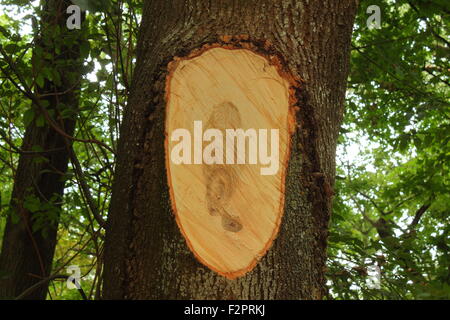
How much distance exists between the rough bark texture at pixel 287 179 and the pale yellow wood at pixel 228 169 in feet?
0.11

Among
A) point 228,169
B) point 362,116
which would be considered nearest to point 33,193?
point 228,169

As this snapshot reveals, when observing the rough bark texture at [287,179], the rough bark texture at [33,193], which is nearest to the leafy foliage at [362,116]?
the rough bark texture at [33,193]

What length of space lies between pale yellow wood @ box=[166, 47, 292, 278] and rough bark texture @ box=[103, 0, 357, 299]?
0.11 feet

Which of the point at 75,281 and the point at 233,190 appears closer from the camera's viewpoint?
the point at 233,190

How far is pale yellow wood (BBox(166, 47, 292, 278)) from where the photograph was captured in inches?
69.4

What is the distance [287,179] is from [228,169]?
0.21 metres

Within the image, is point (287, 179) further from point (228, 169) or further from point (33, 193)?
point (33, 193)

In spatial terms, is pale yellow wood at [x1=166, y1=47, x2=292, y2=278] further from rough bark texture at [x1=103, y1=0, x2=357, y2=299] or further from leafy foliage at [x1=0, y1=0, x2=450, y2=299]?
leafy foliage at [x1=0, y1=0, x2=450, y2=299]

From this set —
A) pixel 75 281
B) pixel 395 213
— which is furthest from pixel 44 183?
pixel 395 213

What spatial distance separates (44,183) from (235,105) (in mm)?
3077

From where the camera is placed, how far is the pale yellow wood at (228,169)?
1.76 metres

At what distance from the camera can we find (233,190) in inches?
70.6

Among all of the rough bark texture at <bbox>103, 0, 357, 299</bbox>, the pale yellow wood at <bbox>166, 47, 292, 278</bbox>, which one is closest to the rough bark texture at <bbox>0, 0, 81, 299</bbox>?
the rough bark texture at <bbox>103, 0, 357, 299</bbox>
